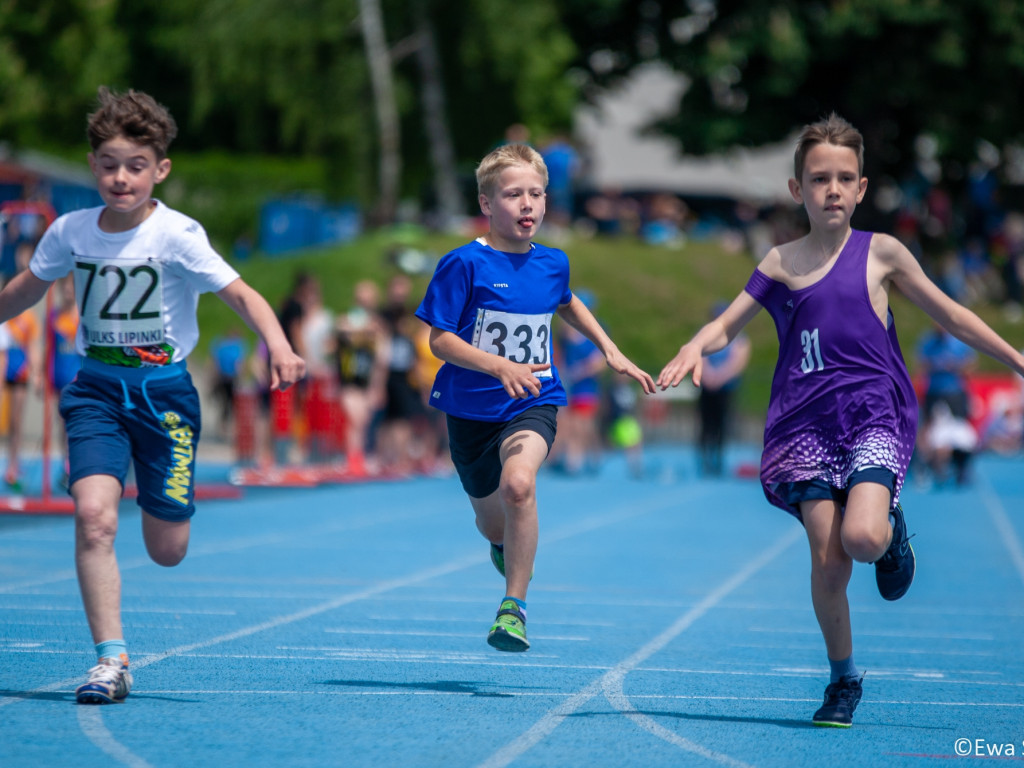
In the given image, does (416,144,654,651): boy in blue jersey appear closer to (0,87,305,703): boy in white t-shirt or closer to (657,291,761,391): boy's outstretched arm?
(657,291,761,391): boy's outstretched arm

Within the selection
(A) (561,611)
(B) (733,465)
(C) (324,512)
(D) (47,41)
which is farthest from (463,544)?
(D) (47,41)

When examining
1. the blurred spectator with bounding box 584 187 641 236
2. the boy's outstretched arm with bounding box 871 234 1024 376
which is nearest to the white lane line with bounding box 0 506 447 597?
the boy's outstretched arm with bounding box 871 234 1024 376

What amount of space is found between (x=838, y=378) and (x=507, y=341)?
4.44 feet

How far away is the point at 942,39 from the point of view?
32.3 m

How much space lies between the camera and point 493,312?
5789mm

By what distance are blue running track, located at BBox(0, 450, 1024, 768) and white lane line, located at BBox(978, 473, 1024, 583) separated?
0.42 feet

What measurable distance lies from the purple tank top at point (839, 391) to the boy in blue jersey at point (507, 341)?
0.65 metres

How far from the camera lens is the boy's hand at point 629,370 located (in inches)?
221

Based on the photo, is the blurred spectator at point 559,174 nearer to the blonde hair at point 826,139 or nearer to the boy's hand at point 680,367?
the blonde hair at point 826,139

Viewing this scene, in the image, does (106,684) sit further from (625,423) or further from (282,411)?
(625,423)

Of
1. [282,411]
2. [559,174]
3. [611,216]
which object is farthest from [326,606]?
[611,216]

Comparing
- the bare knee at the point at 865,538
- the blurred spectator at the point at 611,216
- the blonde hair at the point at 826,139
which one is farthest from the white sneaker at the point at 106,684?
the blurred spectator at the point at 611,216

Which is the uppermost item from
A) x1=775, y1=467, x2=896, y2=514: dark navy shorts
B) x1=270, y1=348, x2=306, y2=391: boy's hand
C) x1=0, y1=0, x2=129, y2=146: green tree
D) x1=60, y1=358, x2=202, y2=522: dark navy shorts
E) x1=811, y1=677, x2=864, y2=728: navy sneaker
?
x1=0, y1=0, x2=129, y2=146: green tree

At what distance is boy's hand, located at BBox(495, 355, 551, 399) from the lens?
213 inches
